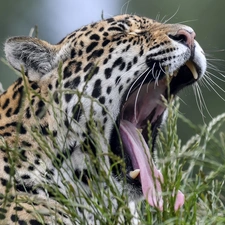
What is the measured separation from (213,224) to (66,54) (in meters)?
2.05

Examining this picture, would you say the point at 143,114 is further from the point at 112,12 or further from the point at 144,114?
the point at 112,12

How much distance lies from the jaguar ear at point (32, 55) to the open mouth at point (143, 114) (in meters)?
0.57

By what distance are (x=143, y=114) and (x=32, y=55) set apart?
0.89 metres

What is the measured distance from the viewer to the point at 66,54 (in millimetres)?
6574

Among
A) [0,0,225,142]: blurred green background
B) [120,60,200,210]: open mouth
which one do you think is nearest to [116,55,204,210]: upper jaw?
[120,60,200,210]: open mouth

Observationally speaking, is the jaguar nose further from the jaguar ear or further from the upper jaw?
the jaguar ear

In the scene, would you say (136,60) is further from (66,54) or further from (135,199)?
(135,199)

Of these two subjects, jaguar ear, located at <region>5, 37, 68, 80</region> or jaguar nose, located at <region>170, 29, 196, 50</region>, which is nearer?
A: jaguar nose, located at <region>170, 29, 196, 50</region>

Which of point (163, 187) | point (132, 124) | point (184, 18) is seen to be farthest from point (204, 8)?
point (163, 187)

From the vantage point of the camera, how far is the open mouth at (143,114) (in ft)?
20.6

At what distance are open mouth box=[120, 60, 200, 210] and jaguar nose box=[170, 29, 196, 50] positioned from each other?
0.39ft

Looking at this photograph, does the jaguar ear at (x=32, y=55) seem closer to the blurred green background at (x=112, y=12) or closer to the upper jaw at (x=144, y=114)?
the upper jaw at (x=144, y=114)

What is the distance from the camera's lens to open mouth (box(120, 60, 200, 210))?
248 inches

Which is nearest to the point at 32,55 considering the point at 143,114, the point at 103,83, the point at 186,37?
the point at 103,83
